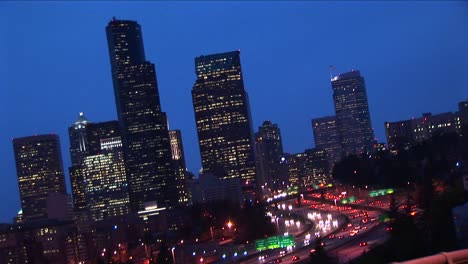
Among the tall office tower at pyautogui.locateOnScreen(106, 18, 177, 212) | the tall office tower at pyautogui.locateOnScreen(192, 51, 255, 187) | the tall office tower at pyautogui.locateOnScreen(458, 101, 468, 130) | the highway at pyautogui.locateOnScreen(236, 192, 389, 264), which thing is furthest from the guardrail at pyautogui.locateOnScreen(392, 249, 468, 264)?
the tall office tower at pyautogui.locateOnScreen(192, 51, 255, 187)

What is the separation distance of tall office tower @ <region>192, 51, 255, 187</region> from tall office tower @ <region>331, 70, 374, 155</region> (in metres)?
21.9

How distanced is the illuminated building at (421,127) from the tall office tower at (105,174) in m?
30.7

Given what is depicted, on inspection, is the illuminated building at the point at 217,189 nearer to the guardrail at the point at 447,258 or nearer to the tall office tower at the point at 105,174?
the tall office tower at the point at 105,174

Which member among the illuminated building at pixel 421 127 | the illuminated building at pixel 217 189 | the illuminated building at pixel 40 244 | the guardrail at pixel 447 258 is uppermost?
the illuminated building at pixel 421 127

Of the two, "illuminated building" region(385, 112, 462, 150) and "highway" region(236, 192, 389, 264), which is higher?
"illuminated building" region(385, 112, 462, 150)

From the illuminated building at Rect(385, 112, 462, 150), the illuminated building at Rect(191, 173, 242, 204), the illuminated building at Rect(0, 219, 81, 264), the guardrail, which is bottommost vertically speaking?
the illuminated building at Rect(0, 219, 81, 264)

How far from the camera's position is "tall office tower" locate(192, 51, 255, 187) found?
92.4 metres

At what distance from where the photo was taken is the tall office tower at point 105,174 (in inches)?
3282

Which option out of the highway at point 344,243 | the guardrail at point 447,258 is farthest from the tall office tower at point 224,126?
the guardrail at point 447,258

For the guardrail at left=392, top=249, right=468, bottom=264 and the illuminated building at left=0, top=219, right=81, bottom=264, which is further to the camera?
the illuminated building at left=0, top=219, right=81, bottom=264

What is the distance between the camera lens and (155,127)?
86125 millimetres

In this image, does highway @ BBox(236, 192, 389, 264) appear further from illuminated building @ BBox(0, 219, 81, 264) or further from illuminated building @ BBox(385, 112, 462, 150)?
illuminated building @ BBox(385, 112, 462, 150)

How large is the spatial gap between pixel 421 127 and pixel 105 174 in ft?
120

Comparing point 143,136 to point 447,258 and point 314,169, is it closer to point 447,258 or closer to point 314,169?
point 314,169
